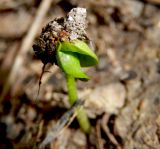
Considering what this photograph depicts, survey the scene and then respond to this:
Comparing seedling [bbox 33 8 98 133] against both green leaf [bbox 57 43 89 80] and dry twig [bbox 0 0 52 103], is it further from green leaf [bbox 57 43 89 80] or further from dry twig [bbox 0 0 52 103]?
dry twig [bbox 0 0 52 103]

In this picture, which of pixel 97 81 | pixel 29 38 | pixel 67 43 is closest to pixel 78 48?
pixel 67 43

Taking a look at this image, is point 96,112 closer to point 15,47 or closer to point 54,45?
point 54,45

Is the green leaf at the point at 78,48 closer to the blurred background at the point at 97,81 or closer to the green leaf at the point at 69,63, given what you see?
the green leaf at the point at 69,63

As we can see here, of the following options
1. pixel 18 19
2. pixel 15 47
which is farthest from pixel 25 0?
pixel 15 47

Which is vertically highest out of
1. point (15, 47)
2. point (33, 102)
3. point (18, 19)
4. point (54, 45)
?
point (54, 45)

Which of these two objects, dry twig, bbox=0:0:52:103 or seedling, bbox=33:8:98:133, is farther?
dry twig, bbox=0:0:52:103

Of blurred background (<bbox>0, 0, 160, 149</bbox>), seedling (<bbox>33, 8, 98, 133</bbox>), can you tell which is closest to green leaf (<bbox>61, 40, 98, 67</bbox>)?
seedling (<bbox>33, 8, 98, 133</bbox>)
